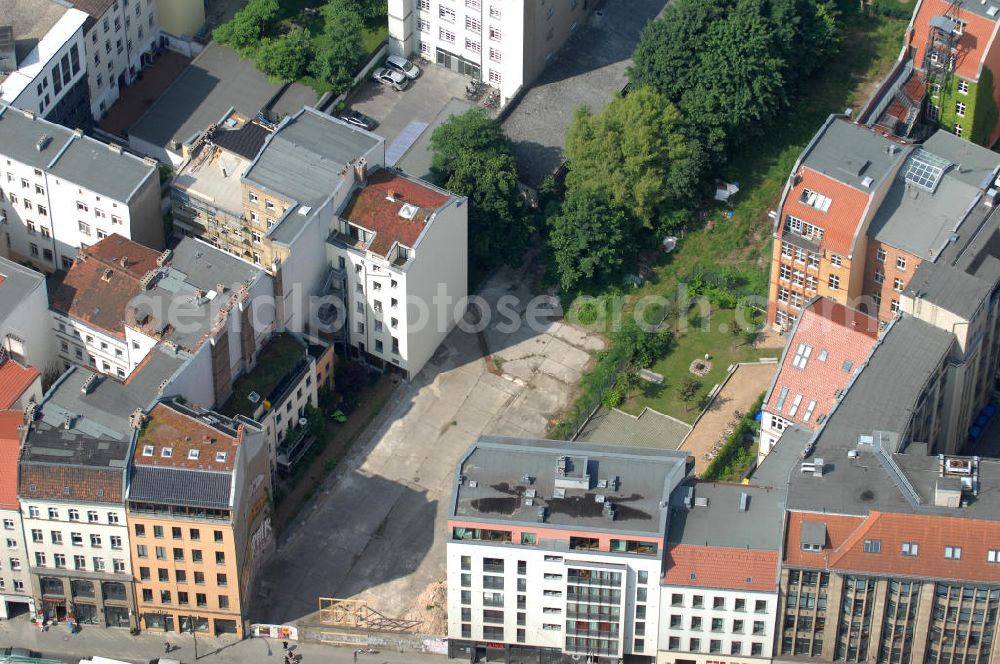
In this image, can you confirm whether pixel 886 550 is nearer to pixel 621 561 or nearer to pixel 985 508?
pixel 985 508

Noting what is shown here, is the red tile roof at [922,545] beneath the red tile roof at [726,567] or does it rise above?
above

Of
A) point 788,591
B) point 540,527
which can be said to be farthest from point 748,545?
point 540,527

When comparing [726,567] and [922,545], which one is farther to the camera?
[726,567]

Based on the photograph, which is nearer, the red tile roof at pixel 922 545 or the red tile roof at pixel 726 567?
the red tile roof at pixel 922 545

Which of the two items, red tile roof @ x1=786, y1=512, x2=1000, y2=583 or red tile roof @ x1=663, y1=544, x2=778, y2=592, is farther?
red tile roof @ x1=663, y1=544, x2=778, y2=592

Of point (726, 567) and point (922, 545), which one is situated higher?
point (922, 545)

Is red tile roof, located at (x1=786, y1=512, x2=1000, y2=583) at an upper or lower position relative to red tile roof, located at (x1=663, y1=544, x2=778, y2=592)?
upper
